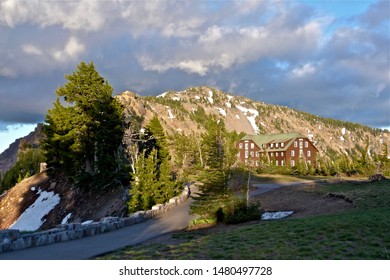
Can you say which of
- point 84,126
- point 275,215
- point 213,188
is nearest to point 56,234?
point 213,188

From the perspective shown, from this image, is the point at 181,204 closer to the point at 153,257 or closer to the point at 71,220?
the point at 71,220

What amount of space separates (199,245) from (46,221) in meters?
30.8

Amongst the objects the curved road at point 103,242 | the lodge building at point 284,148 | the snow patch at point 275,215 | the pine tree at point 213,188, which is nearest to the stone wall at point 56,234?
the curved road at point 103,242

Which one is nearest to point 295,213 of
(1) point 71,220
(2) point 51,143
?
(1) point 71,220

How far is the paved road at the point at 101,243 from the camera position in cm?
1256

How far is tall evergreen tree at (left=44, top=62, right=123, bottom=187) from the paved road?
19978mm

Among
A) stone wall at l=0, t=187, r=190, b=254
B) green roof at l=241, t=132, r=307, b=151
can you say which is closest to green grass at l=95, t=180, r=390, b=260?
stone wall at l=0, t=187, r=190, b=254

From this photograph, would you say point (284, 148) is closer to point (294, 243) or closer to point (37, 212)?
point (37, 212)

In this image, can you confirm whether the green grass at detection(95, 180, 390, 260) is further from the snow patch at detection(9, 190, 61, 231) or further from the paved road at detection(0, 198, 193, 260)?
the snow patch at detection(9, 190, 61, 231)

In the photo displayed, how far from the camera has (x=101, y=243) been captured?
1530 centimetres

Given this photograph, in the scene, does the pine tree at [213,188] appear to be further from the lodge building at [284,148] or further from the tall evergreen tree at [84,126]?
the lodge building at [284,148]

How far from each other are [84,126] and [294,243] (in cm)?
3423

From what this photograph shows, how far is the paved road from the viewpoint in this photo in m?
12.6

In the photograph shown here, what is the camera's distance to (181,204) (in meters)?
30.0
